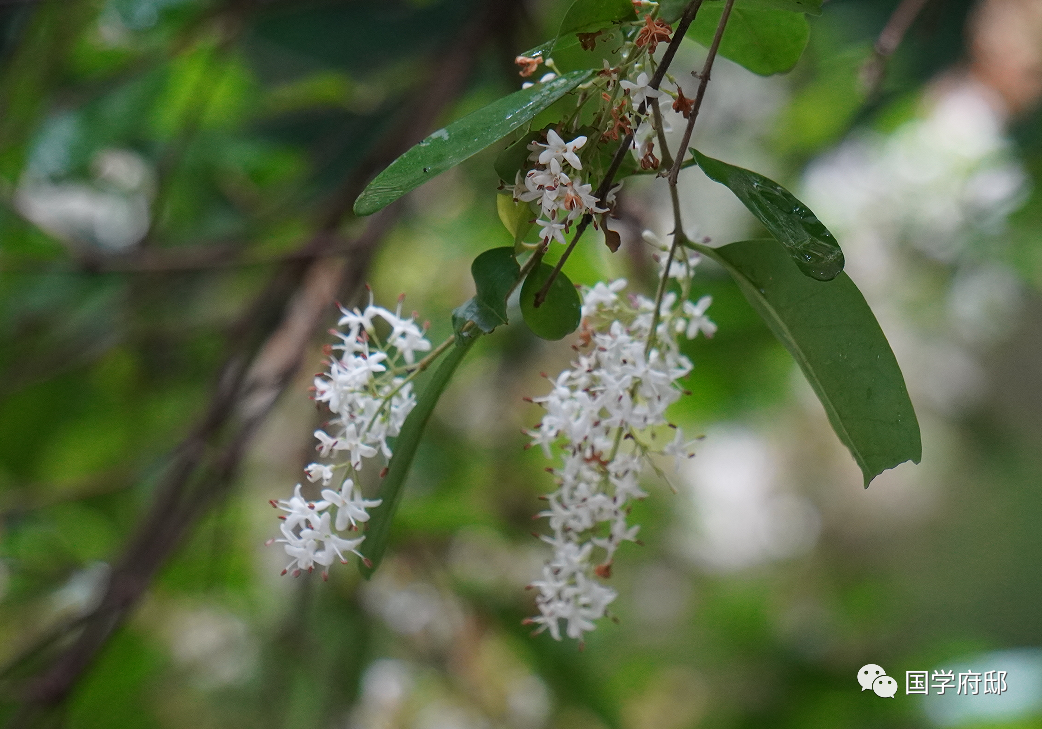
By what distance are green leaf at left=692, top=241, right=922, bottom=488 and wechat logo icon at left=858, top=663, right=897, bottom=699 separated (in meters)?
0.60

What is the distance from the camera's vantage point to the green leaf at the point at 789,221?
350mm

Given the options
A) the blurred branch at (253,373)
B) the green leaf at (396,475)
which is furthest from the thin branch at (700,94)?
the blurred branch at (253,373)

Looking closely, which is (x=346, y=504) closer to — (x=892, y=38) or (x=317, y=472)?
(x=317, y=472)

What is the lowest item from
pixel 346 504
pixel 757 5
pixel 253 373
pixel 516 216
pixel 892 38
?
pixel 346 504

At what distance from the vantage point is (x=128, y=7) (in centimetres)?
120

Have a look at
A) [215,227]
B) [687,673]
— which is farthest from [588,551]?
[687,673]

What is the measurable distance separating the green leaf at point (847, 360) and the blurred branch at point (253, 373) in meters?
0.64

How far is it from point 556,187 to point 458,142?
4cm

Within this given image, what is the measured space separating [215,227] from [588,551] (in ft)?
4.27

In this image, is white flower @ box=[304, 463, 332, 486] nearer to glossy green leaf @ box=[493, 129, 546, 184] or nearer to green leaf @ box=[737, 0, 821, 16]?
glossy green leaf @ box=[493, 129, 546, 184]

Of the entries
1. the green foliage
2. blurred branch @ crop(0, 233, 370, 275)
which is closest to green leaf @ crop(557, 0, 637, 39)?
the green foliage

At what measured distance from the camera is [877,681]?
3.16 ft

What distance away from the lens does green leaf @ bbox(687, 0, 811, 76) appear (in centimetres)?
46

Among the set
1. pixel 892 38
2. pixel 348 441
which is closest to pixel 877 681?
pixel 892 38
